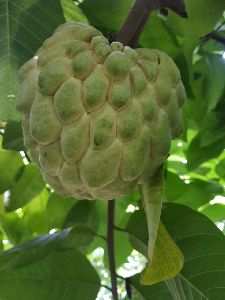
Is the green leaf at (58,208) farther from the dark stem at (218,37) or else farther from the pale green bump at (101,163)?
the pale green bump at (101,163)

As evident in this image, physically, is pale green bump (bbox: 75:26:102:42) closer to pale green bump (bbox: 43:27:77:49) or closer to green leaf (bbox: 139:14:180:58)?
pale green bump (bbox: 43:27:77:49)

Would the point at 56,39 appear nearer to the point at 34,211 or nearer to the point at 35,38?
the point at 35,38

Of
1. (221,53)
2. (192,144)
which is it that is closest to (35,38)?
(192,144)

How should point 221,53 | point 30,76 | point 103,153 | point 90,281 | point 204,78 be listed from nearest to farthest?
1. point 103,153
2. point 30,76
3. point 90,281
4. point 204,78
5. point 221,53

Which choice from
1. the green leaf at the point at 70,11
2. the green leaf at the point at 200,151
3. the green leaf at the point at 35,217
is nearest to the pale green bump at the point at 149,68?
the green leaf at the point at 70,11

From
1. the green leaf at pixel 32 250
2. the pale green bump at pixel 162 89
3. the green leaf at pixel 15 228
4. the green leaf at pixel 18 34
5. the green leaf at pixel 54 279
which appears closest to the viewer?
the pale green bump at pixel 162 89

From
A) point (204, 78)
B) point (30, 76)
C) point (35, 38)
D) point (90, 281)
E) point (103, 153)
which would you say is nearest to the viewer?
point (103, 153)

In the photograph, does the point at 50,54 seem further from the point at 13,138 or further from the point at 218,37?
the point at 218,37
